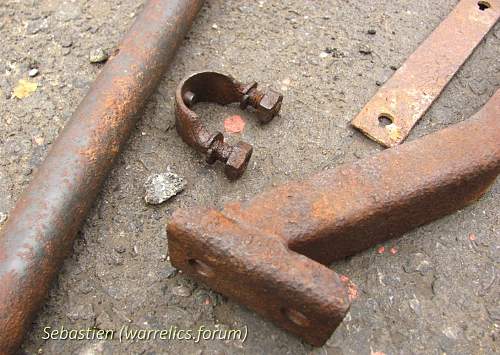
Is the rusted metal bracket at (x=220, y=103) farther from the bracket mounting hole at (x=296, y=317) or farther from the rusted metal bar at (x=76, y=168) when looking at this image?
the bracket mounting hole at (x=296, y=317)

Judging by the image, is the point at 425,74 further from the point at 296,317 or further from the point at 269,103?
the point at 296,317

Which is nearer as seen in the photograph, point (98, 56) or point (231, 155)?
point (231, 155)

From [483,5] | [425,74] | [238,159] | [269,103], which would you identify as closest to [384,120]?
[425,74]

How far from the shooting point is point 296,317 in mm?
978

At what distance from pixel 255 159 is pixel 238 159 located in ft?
0.38

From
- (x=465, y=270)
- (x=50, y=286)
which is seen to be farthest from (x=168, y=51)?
(x=465, y=270)

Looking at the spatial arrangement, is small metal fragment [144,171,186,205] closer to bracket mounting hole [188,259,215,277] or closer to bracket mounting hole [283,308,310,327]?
bracket mounting hole [188,259,215,277]

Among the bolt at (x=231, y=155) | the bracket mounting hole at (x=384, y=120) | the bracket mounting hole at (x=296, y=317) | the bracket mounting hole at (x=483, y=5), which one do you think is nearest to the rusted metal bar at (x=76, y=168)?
the bolt at (x=231, y=155)

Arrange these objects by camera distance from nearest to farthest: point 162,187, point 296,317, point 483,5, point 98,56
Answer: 1. point 296,317
2. point 162,187
3. point 98,56
4. point 483,5

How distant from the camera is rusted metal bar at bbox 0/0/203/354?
1018mm

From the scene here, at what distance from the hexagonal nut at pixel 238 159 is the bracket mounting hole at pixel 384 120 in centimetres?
42

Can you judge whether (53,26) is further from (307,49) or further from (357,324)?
(357,324)

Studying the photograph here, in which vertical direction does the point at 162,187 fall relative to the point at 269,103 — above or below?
below

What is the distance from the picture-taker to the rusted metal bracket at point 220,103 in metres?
1.25
